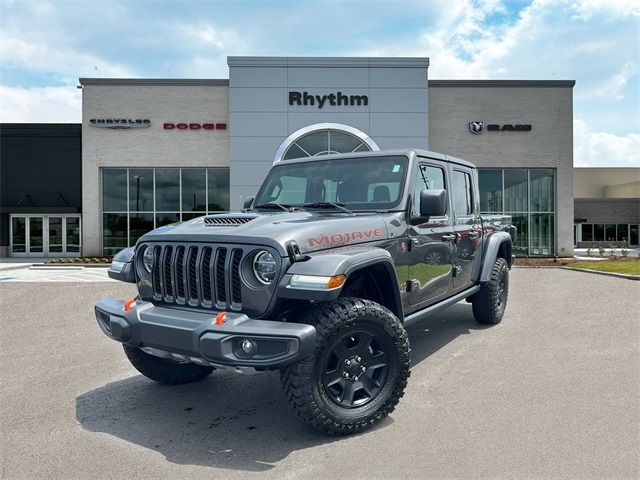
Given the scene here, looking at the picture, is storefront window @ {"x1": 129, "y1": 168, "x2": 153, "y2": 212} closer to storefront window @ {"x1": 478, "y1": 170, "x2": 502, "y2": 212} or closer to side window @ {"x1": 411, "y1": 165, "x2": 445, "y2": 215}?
storefront window @ {"x1": 478, "y1": 170, "x2": 502, "y2": 212}

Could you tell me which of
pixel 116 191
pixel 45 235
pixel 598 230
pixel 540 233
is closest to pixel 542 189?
pixel 540 233

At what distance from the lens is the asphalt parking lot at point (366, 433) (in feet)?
9.01

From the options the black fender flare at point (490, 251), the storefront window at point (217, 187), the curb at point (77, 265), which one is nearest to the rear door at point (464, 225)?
the black fender flare at point (490, 251)

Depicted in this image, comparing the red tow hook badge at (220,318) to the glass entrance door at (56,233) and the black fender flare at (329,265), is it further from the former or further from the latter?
the glass entrance door at (56,233)

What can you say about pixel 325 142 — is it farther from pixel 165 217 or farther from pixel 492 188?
pixel 165 217

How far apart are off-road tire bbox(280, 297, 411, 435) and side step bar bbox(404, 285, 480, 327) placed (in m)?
0.64

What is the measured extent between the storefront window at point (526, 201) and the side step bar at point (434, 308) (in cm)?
1693

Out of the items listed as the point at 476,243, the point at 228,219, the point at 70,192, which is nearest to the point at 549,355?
the point at 476,243

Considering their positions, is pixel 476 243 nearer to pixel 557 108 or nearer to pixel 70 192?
pixel 557 108

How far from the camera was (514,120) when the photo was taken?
69.4 feet

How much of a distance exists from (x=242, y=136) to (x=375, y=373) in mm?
18461

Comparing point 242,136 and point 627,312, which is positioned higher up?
point 242,136

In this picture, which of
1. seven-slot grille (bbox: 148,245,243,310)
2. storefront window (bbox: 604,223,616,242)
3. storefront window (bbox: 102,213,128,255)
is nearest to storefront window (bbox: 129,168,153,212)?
storefront window (bbox: 102,213,128,255)

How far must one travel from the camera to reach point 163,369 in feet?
13.3
